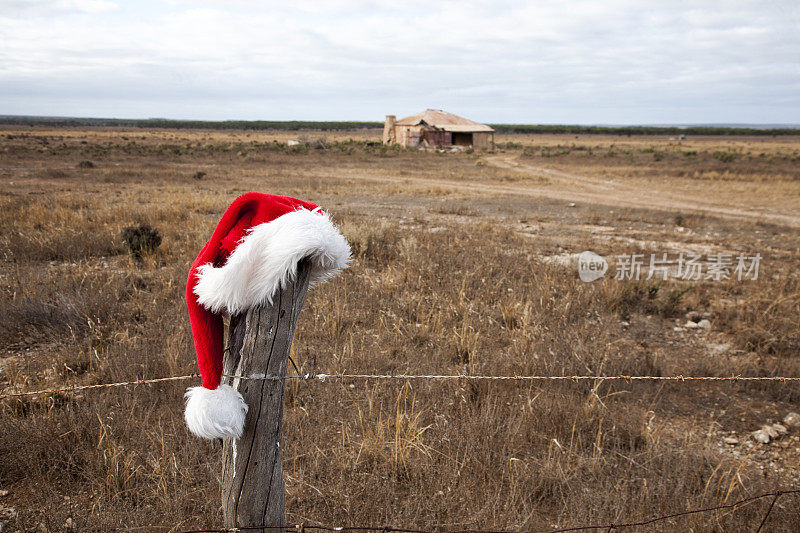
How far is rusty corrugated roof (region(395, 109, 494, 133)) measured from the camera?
41269 mm

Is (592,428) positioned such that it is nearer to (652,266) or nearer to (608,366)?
(608,366)

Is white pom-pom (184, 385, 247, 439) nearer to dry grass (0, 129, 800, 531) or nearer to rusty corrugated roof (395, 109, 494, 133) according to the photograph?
dry grass (0, 129, 800, 531)

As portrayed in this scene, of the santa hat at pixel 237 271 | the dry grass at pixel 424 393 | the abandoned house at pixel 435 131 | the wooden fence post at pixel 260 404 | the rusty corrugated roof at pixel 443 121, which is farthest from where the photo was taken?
the rusty corrugated roof at pixel 443 121

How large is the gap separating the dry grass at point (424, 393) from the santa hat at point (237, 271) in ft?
4.09

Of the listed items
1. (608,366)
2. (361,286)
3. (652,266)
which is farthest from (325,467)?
(652,266)

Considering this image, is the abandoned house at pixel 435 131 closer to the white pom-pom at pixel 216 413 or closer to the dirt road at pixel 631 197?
the dirt road at pixel 631 197

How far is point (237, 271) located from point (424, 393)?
7.88ft

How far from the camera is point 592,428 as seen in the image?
320 centimetres

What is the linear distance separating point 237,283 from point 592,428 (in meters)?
2.74

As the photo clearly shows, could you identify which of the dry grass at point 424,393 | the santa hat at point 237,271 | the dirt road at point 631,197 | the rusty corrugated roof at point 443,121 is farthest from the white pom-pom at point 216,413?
the rusty corrugated roof at point 443,121

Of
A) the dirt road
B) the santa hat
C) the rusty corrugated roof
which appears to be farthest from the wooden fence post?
the rusty corrugated roof

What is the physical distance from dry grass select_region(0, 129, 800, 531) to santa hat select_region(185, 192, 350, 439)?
4.09 ft

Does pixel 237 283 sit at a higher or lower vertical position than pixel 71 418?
higher

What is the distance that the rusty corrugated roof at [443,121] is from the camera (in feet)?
135
